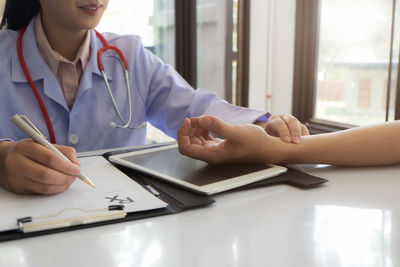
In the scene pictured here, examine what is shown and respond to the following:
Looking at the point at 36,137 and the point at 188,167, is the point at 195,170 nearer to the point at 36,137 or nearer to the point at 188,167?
the point at 188,167

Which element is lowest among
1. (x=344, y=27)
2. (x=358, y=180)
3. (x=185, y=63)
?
(x=358, y=180)

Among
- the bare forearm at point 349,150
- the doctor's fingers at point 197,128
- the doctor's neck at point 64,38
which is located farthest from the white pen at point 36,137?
the doctor's neck at point 64,38

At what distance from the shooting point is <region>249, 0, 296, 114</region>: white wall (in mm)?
2174

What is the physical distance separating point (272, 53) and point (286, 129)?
159cm

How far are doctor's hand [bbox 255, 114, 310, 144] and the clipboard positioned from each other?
0.09 m

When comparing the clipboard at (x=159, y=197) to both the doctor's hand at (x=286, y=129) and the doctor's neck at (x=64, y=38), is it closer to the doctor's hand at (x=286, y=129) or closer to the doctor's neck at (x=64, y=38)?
the doctor's hand at (x=286, y=129)

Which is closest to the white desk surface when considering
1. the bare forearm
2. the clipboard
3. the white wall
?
the clipboard

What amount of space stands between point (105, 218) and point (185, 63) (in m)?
1.81

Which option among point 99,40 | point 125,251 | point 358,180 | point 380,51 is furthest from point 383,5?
point 125,251

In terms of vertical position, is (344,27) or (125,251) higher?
(344,27)

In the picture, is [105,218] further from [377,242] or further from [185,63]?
[185,63]

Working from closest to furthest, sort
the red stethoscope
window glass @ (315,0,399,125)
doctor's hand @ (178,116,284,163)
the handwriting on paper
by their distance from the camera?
the handwriting on paper → doctor's hand @ (178,116,284,163) → the red stethoscope → window glass @ (315,0,399,125)

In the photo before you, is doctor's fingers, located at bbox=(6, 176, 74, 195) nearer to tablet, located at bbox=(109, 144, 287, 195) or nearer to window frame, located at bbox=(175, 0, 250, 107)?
tablet, located at bbox=(109, 144, 287, 195)

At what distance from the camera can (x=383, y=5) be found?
72.9 inches
